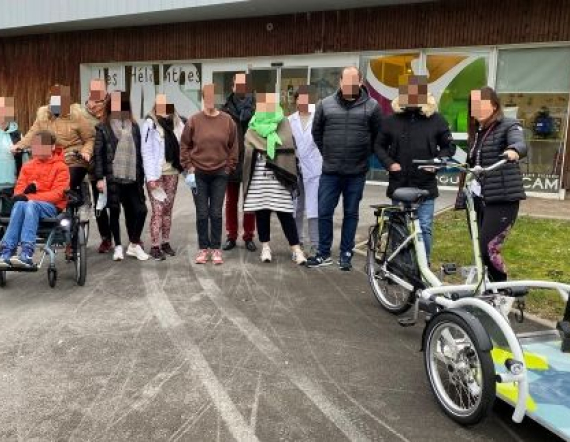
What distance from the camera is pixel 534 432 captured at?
3.29 metres

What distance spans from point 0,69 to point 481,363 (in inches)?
807

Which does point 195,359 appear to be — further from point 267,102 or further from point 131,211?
point 267,102

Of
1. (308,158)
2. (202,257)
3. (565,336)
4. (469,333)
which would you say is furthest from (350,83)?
(469,333)

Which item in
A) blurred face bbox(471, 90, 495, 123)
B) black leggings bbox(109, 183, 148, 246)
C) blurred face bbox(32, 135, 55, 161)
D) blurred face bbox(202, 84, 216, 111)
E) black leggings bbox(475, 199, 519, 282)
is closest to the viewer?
blurred face bbox(471, 90, 495, 123)

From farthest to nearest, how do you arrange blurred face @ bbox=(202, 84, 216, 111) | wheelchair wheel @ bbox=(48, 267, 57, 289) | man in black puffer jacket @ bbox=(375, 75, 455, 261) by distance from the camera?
blurred face @ bbox=(202, 84, 216, 111) → wheelchair wheel @ bbox=(48, 267, 57, 289) → man in black puffer jacket @ bbox=(375, 75, 455, 261)

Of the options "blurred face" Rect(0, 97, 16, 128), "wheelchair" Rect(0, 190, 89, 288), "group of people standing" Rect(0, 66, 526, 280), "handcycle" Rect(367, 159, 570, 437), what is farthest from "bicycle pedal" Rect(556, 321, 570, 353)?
"blurred face" Rect(0, 97, 16, 128)

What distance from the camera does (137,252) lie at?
22.7ft

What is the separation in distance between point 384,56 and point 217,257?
304 inches

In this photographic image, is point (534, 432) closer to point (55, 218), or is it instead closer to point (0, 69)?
point (55, 218)

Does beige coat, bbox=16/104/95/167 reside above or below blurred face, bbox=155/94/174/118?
below

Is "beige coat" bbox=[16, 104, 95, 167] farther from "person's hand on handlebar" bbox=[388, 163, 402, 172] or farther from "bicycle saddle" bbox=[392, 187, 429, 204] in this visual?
"bicycle saddle" bbox=[392, 187, 429, 204]

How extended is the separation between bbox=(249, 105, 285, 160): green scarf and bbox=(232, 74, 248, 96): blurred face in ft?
1.53

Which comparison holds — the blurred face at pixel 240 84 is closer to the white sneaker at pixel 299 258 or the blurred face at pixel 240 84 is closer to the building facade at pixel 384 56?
the white sneaker at pixel 299 258

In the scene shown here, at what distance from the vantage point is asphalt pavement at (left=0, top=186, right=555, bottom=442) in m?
3.32
